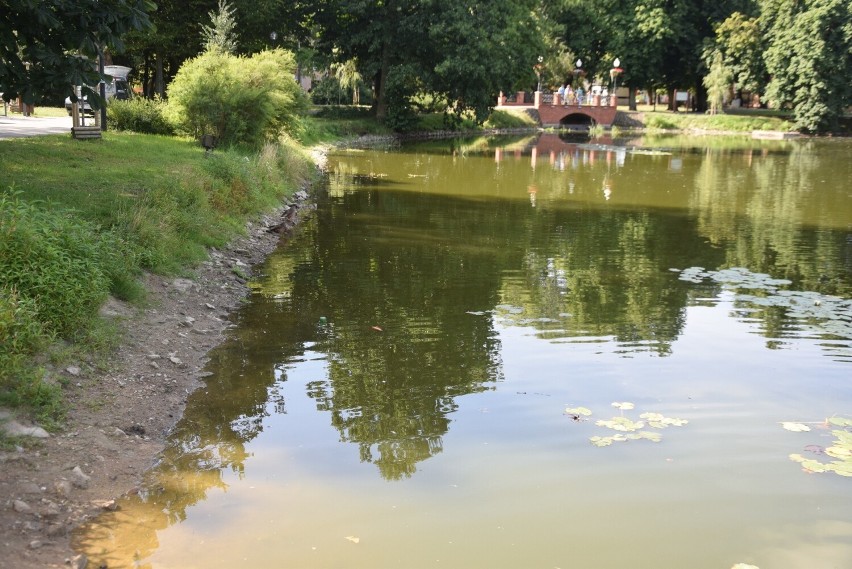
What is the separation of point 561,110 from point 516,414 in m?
63.1

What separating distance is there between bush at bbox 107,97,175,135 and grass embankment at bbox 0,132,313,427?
2.42 meters

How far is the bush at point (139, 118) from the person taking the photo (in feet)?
78.2

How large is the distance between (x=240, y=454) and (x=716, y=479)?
3985 mm

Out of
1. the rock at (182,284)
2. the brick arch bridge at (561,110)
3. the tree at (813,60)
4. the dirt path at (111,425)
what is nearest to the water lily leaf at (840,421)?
the dirt path at (111,425)

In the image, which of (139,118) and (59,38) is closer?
(59,38)

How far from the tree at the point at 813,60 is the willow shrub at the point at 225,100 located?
4435cm

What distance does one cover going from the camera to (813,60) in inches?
2189

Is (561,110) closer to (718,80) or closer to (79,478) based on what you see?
(718,80)

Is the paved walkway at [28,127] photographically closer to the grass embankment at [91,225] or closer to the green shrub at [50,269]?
the grass embankment at [91,225]

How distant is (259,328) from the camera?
422 inches

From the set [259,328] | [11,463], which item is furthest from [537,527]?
[259,328]

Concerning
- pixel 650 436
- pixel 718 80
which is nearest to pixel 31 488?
pixel 650 436

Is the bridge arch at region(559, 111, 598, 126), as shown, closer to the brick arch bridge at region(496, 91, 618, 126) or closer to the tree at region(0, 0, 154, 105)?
the brick arch bridge at region(496, 91, 618, 126)

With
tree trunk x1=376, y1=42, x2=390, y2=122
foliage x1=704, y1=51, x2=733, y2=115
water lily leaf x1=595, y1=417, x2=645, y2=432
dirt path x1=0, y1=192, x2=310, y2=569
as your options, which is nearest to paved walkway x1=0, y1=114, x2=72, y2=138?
dirt path x1=0, y1=192, x2=310, y2=569
